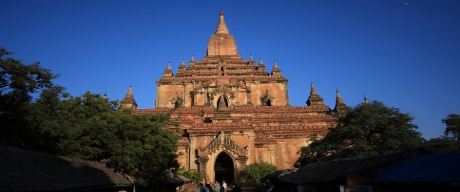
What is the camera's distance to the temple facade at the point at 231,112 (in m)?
26.1

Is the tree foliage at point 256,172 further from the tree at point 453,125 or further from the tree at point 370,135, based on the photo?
the tree at point 453,125

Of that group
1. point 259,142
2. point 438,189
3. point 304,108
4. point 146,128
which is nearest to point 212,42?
point 304,108

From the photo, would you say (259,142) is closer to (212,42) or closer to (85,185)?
(85,185)

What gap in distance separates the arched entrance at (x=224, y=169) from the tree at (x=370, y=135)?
305 inches

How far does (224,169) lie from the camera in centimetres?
2628

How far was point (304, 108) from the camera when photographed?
123ft

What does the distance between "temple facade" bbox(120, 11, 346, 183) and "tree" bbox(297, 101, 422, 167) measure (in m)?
7.08

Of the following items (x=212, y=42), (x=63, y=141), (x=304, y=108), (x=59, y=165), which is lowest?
(x=59, y=165)

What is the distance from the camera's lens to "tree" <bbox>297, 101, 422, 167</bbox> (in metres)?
18.0

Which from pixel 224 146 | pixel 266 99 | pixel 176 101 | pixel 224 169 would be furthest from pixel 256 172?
pixel 176 101

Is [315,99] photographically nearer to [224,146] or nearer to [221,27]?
[224,146]

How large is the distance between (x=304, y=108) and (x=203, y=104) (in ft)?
41.5

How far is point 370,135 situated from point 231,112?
60.2 feet

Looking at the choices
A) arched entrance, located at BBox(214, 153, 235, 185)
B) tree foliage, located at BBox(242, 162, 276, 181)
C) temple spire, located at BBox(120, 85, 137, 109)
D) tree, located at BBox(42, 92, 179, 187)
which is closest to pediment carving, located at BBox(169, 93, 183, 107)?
temple spire, located at BBox(120, 85, 137, 109)
